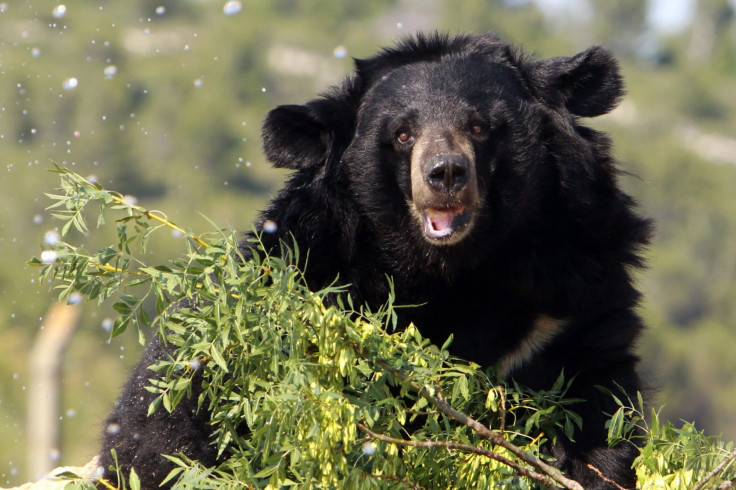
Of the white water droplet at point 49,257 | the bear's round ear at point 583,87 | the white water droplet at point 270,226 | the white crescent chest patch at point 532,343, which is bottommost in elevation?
the white crescent chest patch at point 532,343

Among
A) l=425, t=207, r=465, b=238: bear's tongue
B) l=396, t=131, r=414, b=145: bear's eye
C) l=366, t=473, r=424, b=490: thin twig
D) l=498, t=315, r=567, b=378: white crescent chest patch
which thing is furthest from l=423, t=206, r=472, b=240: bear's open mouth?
l=366, t=473, r=424, b=490: thin twig

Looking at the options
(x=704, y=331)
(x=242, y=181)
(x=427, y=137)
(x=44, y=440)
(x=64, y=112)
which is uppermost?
(x=427, y=137)

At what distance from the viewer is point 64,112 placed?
4584 cm

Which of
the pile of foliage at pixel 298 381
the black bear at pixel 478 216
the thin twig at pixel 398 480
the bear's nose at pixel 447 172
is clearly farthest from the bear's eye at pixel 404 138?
the thin twig at pixel 398 480

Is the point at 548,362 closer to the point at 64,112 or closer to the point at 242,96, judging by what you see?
the point at 64,112

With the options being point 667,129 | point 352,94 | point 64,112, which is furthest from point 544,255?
point 667,129

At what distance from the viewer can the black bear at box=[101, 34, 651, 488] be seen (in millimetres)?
4195

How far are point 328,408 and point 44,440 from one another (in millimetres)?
8767

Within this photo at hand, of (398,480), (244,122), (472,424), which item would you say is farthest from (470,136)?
(244,122)

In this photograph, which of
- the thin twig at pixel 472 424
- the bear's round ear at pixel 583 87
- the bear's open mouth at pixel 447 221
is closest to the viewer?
the thin twig at pixel 472 424

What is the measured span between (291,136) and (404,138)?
0.45 meters

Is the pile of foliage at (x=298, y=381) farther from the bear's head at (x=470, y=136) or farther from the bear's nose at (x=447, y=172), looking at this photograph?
the bear's head at (x=470, y=136)

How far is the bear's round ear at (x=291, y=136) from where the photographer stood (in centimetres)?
431

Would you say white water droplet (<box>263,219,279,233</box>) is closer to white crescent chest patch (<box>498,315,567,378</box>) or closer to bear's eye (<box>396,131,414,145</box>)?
bear's eye (<box>396,131,414,145</box>)
